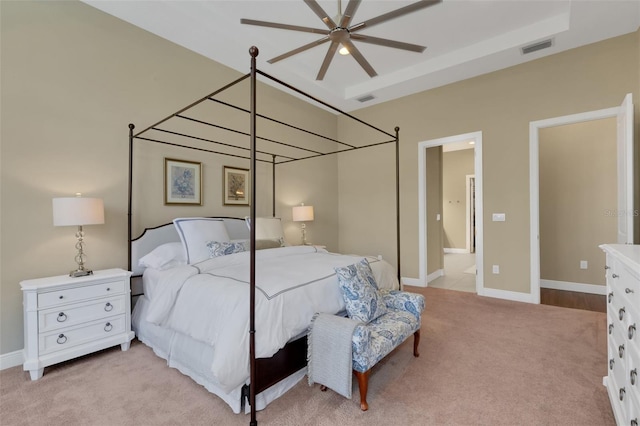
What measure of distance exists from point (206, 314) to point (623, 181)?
3.92 m

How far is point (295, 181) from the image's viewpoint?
5016mm

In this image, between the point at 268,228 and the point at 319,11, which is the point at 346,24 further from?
the point at 268,228

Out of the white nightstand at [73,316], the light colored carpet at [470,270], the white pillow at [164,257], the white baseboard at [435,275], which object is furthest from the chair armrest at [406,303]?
the light colored carpet at [470,270]

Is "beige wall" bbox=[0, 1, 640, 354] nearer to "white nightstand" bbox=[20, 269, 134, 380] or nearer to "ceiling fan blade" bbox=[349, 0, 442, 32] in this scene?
"white nightstand" bbox=[20, 269, 134, 380]

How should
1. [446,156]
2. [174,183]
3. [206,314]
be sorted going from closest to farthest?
[206,314] < [174,183] < [446,156]

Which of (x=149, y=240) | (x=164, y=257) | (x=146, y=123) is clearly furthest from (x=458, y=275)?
(x=146, y=123)

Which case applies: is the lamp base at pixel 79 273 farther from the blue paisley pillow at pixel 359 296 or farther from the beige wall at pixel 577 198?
the beige wall at pixel 577 198

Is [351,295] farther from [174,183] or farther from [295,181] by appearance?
[295,181]

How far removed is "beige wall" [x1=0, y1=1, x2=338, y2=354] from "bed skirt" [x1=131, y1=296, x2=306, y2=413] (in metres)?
1.01

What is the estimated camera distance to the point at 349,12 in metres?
2.12

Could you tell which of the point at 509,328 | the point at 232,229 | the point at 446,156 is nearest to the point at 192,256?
the point at 232,229

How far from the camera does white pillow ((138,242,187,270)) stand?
284cm

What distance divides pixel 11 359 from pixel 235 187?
2.60 metres

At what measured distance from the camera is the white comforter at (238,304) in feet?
5.65
